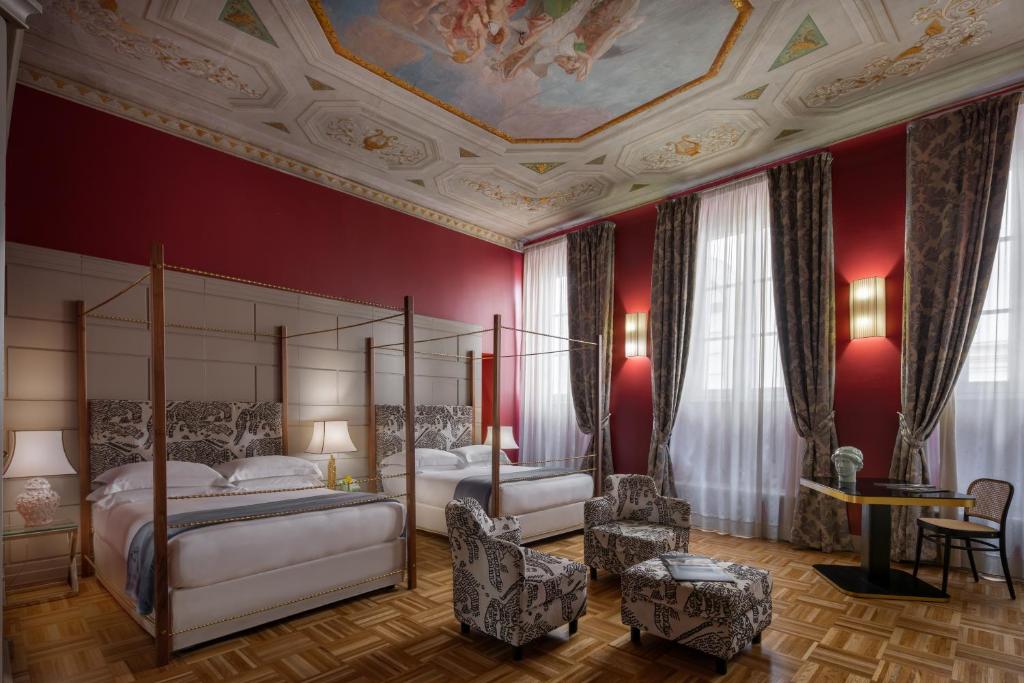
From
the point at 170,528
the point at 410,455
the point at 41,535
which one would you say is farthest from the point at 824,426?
the point at 41,535

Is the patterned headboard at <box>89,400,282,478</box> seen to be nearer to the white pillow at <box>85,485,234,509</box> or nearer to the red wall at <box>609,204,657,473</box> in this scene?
the white pillow at <box>85,485,234,509</box>

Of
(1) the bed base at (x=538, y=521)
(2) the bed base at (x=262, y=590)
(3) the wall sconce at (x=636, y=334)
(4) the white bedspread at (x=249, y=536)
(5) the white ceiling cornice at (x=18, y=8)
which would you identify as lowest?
(1) the bed base at (x=538, y=521)

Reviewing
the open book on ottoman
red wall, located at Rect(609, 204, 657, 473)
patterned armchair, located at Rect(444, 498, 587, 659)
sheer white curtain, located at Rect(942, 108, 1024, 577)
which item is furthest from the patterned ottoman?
red wall, located at Rect(609, 204, 657, 473)

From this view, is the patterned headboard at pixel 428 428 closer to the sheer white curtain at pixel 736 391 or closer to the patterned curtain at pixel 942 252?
the sheer white curtain at pixel 736 391

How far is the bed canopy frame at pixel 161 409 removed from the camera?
2.85 metres

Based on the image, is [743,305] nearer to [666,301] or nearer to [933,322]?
[666,301]

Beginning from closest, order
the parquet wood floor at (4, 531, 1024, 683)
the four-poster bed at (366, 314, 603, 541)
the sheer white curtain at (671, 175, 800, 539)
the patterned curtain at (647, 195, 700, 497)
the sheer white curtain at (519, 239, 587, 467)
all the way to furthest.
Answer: the parquet wood floor at (4, 531, 1024, 683)
the four-poster bed at (366, 314, 603, 541)
the sheer white curtain at (671, 175, 800, 539)
the patterned curtain at (647, 195, 700, 497)
the sheer white curtain at (519, 239, 587, 467)

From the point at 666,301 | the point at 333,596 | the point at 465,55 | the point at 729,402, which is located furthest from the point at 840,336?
the point at 333,596

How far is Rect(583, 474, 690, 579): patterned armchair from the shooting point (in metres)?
3.92

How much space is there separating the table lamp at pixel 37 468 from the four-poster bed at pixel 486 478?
2141mm

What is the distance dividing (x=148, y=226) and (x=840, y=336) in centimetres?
603

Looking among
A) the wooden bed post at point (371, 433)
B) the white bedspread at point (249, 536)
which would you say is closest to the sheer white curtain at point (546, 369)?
the wooden bed post at point (371, 433)

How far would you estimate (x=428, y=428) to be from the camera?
635 centimetres

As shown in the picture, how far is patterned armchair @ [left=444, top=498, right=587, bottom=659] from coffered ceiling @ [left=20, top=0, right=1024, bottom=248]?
3.15 metres
